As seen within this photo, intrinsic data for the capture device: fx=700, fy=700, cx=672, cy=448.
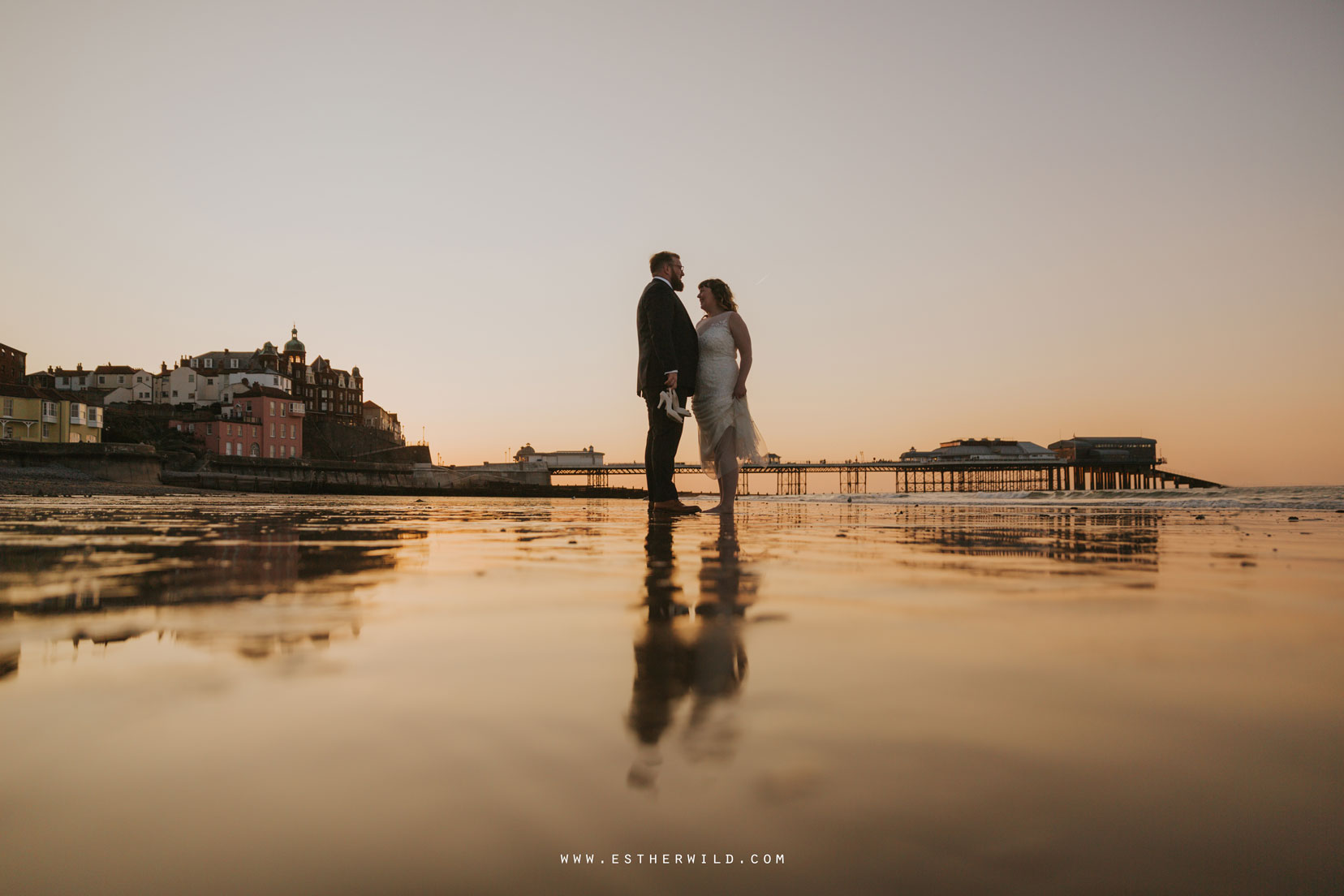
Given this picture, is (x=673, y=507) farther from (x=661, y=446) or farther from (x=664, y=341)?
(x=664, y=341)

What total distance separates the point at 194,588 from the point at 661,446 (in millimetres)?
4097

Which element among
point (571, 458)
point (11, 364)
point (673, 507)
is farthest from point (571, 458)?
point (673, 507)

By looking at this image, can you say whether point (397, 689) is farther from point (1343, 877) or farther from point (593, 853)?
point (1343, 877)

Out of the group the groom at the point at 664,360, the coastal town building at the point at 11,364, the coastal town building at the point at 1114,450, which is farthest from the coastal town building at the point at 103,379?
the coastal town building at the point at 1114,450

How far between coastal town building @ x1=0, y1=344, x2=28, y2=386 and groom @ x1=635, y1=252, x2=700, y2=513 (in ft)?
214

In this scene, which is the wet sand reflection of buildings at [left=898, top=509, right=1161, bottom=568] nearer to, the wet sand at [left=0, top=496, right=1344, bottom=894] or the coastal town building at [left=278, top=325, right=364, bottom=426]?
the wet sand at [left=0, top=496, right=1344, bottom=894]

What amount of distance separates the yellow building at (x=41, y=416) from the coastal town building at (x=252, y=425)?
725 cm

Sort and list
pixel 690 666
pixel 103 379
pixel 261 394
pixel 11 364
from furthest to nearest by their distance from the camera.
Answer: pixel 103 379
pixel 261 394
pixel 11 364
pixel 690 666

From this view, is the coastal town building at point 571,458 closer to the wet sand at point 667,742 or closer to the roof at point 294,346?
the roof at point 294,346

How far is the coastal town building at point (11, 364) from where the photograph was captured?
51.5 m

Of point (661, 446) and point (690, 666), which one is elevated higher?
point (661, 446)

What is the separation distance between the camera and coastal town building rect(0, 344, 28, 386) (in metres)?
51.5

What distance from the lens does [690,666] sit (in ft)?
2.93

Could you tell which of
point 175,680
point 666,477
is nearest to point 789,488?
point 666,477
